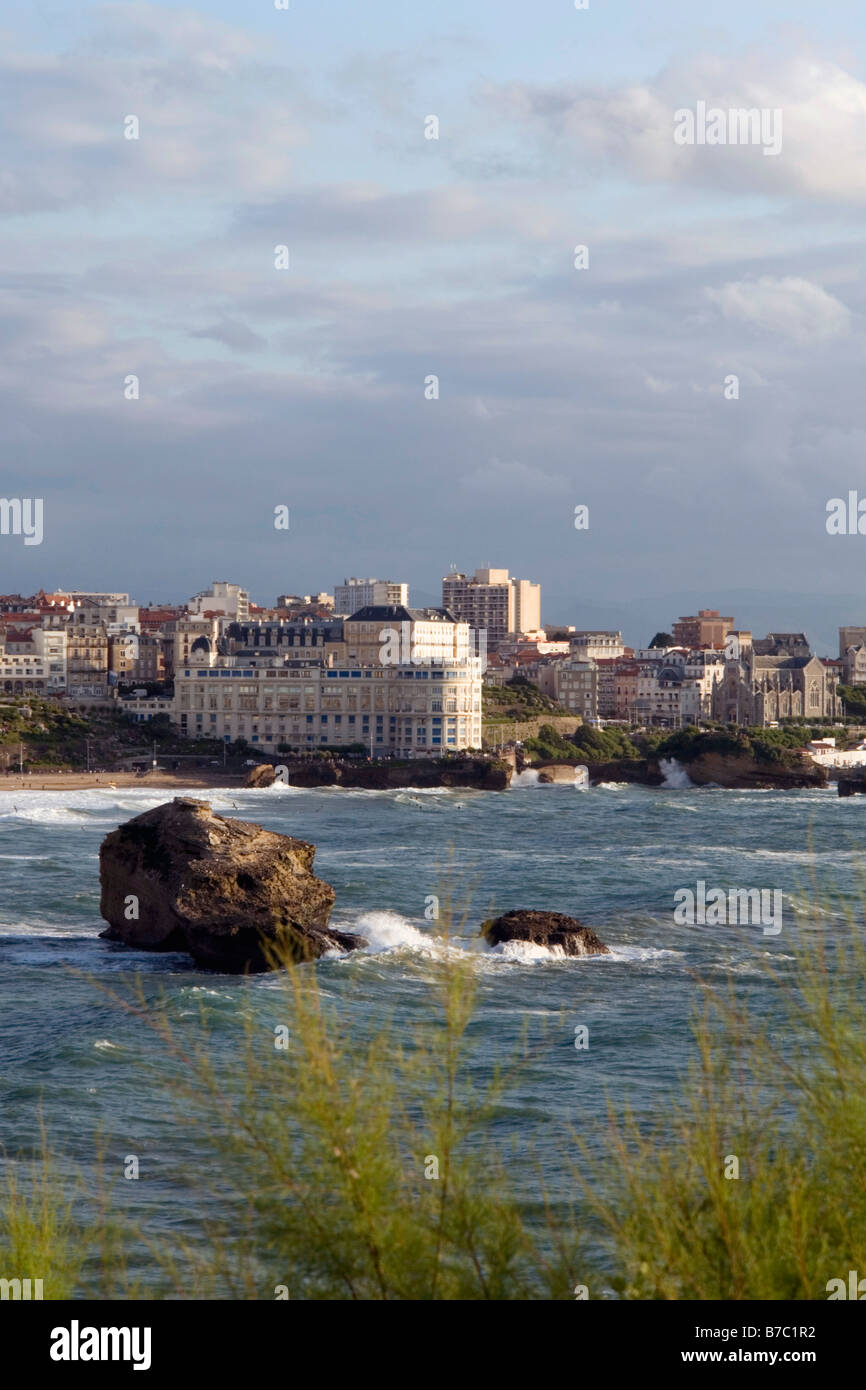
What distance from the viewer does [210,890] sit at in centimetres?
3784

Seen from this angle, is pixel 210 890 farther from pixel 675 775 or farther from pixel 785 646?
pixel 785 646

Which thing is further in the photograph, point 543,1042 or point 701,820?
point 701,820

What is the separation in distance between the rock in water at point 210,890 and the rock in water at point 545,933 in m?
3.46

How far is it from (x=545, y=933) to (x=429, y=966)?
150 inches

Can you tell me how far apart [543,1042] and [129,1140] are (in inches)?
328

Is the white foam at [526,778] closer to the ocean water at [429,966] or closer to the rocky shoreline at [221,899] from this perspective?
the ocean water at [429,966]

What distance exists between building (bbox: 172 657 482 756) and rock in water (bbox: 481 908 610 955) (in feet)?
281

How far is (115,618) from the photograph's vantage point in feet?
562

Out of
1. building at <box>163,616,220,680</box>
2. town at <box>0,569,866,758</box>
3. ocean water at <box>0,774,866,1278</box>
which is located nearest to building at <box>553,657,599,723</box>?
town at <box>0,569,866,758</box>

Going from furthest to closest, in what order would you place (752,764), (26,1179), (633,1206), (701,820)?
(752,764) → (701,820) → (26,1179) → (633,1206)

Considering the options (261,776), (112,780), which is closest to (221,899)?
(112,780)

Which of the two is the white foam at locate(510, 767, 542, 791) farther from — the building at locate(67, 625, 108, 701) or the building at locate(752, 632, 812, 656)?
the building at locate(752, 632, 812, 656)
